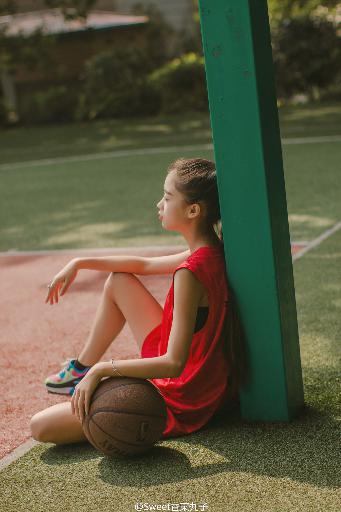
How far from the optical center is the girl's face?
13.5ft

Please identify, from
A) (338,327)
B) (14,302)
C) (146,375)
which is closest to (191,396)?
(146,375)

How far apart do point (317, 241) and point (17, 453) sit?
4867 mm

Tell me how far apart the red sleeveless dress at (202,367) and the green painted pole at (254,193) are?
10cm

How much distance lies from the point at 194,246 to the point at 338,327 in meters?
1.88

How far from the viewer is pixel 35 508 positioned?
3568 millimetres

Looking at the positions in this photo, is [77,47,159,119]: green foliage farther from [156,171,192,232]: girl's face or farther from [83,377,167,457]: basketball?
[83,377,167,457]: basketball

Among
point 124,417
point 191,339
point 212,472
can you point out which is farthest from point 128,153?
point 212,472

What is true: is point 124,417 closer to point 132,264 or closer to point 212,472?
point 212,472

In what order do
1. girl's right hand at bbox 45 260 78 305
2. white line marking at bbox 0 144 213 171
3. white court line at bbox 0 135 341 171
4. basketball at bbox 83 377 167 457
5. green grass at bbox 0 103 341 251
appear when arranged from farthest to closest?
1. white line marking at bbox 0 144 213 171
2. white court line at bbox 0 135 341 171
3. green grass at bbox 0 103 341 251
4. girl's right hand at bbox 45 260 78 305
5. basketball at bbox 83 377 167 457

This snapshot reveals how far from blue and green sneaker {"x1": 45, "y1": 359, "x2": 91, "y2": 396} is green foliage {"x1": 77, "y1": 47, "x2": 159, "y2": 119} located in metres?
21.7

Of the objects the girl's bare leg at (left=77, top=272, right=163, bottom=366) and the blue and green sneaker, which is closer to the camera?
the girl's bare leg at (left=77, top=272, right=163, bottom=366)

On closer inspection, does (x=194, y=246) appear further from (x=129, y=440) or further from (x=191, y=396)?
(x=129, y=440)

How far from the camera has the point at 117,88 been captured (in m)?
26.5

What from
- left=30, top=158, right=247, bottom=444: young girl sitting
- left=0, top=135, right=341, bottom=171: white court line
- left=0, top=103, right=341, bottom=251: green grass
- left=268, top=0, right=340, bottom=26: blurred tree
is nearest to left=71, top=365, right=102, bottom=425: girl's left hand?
left=30, top=158, right=247, bottom=444: young girl sitting
